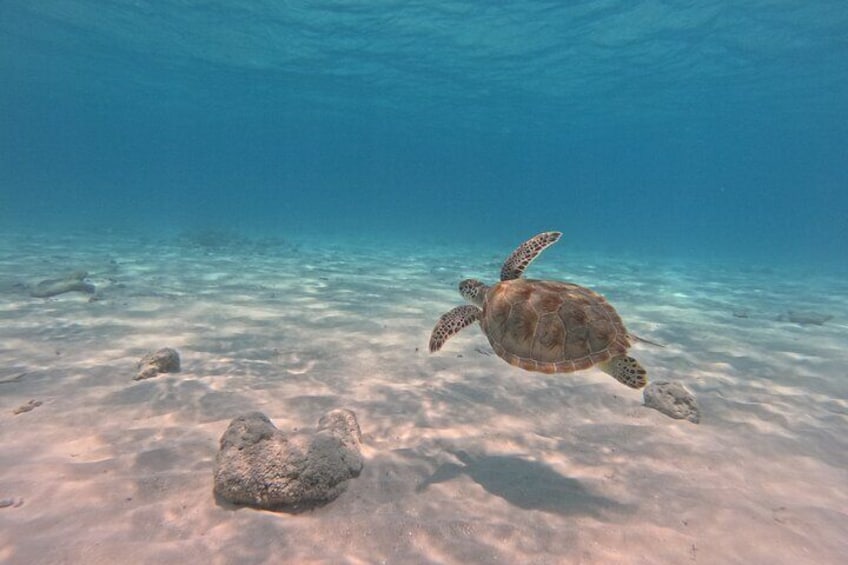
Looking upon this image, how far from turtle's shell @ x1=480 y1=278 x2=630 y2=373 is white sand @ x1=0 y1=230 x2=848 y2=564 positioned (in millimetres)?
1117

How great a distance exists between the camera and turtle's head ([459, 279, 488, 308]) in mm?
4875

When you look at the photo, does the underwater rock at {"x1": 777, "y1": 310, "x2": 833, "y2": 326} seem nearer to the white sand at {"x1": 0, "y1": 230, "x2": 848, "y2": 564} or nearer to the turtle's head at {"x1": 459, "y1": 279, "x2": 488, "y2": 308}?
the white sand at {"x1": 0, "y1": 230, "x2": 848, "y2": 564}

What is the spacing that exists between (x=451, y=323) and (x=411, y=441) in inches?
52.2

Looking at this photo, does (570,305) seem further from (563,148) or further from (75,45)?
(563,148)

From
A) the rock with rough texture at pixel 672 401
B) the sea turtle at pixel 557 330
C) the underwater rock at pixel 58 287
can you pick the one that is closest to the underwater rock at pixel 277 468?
the sea turtle at pixel 557 330

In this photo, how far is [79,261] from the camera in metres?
15.3

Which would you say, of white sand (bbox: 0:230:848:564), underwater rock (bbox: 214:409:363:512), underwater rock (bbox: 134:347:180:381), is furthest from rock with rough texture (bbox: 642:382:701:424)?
underwater rock (bbox: 134:347:180:381)

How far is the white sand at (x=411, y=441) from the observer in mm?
2832

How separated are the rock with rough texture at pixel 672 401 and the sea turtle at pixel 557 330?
1.97 metres

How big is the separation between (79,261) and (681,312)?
66.6 ft

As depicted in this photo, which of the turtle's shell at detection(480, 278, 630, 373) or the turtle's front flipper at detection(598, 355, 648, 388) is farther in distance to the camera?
the turtle's shell at detection(480, 278, 630, 373)

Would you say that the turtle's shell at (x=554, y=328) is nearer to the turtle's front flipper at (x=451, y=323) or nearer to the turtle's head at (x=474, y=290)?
the turtle's front flipper at (x=451, y=323)

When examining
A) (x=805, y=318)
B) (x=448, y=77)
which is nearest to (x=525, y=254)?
(x=805, y=318)

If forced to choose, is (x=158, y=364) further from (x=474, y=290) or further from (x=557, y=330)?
(x=557, y=330)
